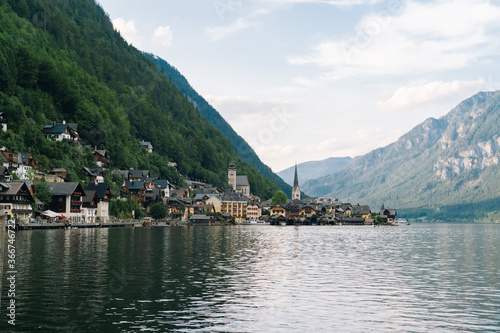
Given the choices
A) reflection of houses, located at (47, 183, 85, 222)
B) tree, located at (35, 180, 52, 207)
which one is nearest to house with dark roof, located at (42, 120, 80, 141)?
reflection of houses, located at (47, 183, 85, 222)

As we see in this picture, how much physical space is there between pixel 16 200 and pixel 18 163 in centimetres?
1986

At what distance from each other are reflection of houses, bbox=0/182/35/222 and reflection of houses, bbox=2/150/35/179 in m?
13.1

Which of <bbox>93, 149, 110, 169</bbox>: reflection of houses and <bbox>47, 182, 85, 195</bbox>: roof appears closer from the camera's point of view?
<bbox>47, 182, 85, 195</bbox>: roof

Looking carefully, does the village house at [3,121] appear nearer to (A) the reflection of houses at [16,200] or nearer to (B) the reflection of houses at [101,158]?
(A) the reflection of houses at [16,200]

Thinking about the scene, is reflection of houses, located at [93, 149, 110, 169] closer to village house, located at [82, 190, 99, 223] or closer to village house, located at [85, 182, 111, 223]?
village house, located at [85, 182, 111, 223]

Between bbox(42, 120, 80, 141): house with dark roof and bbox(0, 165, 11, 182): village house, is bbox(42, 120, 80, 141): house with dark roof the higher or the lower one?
the higher one

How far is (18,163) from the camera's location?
134 meters

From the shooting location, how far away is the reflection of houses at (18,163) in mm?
131500

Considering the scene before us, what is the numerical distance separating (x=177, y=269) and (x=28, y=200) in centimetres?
8446

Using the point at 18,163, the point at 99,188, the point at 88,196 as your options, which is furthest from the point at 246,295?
the point at 99,188

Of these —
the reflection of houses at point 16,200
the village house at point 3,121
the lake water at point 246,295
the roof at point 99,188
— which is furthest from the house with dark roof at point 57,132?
the lake water at point 246,295

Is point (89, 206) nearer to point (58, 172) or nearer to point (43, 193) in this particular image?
point (58, 172)

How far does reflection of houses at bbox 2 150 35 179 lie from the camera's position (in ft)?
431

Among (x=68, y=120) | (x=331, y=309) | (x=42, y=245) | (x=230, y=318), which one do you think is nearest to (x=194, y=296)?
(x=230, y=318)
